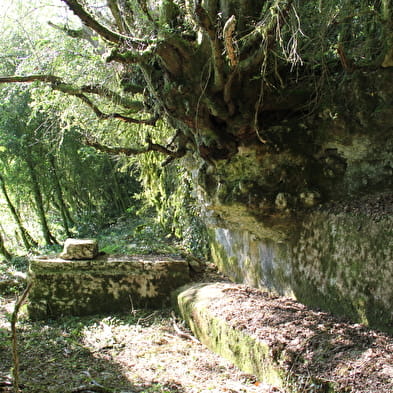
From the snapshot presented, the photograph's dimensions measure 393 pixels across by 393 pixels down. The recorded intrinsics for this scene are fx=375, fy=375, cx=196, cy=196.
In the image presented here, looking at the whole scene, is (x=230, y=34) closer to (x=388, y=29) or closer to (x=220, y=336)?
(x=388, y=29)

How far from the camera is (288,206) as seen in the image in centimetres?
468

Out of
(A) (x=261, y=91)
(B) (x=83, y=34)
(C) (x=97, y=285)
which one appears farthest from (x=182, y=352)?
(B) (x=83, y=34)

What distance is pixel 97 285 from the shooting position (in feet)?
21.7

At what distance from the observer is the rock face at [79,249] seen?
6.75m

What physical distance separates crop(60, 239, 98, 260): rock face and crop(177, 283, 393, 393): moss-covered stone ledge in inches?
96.6

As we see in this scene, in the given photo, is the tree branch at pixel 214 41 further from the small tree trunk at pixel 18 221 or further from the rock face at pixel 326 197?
the small tree trunk at pixel 18 221

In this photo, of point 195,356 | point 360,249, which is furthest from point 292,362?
point 195,356

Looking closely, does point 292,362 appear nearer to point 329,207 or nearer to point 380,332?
point 380,332

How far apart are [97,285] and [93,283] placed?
79mm

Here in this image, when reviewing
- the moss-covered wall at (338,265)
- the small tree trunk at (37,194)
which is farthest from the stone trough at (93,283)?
the small tree trunk at (37,194)

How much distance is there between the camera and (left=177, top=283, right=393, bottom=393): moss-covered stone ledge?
9.37 ft

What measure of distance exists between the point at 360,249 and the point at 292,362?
1345 mm

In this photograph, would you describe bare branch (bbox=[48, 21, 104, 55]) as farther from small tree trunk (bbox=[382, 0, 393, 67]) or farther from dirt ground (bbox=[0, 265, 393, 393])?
dirt ground (bbox=[0, 265, 393, 393])

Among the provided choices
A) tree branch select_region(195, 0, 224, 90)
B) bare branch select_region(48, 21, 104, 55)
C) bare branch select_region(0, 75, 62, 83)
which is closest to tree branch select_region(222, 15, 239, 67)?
tree branch select_region(195, 0, 224, 90)
